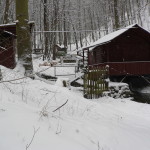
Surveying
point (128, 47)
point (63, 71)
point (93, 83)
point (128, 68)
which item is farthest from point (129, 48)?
point (93, 83)

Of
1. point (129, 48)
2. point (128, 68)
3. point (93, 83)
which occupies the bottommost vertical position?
point (93, 83)

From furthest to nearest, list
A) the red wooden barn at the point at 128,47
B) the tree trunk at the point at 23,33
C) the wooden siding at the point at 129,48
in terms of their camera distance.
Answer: the wooden siding at the point at 129,48, the red wooden barn at the point at 128,47, the tree trunk at the point at 23,33

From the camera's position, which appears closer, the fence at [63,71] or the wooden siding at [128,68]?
the wooden siding at [128,68]

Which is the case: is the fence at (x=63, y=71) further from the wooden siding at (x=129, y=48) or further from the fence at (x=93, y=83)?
the fence at (x=93, y=83)

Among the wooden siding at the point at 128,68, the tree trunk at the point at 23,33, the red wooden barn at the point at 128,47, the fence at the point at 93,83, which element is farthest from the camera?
the red wooden barn at the point at 128,47

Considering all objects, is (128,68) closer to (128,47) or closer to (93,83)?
(128,47)

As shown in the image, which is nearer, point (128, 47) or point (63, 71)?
point (128, 47)

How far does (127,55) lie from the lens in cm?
2209

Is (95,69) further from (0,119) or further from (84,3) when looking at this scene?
(84,3)

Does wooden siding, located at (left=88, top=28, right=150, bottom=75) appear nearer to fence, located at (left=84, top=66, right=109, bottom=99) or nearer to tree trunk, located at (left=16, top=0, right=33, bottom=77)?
fence, located at (left=84, top=66, right=109, bottom=99)

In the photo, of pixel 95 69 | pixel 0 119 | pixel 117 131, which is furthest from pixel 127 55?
pixel 0 119

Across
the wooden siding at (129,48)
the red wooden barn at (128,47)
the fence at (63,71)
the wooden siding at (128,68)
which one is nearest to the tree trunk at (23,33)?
the wooden siding at (128,68)

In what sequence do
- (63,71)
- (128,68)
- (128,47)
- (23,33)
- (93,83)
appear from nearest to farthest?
(23,33)
(93,83)
(128,68)
(128,47)
(63,71)

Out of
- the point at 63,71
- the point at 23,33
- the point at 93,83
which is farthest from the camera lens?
the point at 63,71
